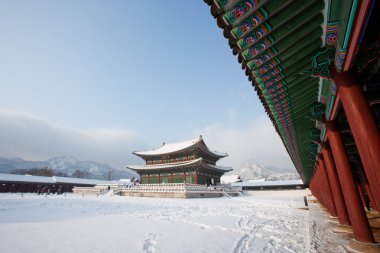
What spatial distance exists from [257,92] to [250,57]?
1.37m

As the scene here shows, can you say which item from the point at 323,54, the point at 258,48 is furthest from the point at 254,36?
the point at 323,54

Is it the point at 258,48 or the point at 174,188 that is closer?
the point at 258,48

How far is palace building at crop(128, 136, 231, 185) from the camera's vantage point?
32.9 meters

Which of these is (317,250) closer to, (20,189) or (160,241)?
(160,241)

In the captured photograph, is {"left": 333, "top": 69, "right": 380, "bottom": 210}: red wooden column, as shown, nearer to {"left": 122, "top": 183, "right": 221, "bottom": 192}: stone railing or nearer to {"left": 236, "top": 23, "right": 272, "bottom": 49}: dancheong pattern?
{"left": 236, "top": 23, "right": 272, "bottom": 49}: dancheong pattern

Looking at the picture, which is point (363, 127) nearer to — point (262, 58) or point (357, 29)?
point (357, 29)

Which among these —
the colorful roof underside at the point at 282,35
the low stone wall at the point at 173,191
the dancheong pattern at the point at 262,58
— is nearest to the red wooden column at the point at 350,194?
the colorful roof underside at the point at 282,35

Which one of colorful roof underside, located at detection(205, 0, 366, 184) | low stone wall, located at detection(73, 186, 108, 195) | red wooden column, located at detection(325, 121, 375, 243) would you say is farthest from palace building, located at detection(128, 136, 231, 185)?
colorful roof underside, located at detection(205, 0, 366, 184)

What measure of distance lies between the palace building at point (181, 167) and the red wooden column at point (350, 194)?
89.2 feet

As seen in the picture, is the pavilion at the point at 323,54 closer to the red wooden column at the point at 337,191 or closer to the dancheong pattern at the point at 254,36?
the dancheong pattern at the point at 254,36

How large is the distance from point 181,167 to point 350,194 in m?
30.3

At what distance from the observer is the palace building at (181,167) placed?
32.9 meters

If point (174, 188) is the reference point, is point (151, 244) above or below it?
below

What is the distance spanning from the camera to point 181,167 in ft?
111
